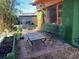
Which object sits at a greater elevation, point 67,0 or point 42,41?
point 67,0

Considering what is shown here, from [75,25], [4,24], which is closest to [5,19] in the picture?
[4,24]

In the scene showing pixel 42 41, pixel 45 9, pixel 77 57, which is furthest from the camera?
pixel 45 9

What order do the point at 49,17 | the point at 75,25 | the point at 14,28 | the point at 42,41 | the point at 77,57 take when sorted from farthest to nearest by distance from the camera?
the point at 14,28, the point at 49,17, the point at 42,41, the point at 75,25, the point at 77,57

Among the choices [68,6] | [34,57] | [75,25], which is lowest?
[34,57]

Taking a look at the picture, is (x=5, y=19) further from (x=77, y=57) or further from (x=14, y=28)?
(x=77, y=57)

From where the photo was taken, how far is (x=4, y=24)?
2089 cm

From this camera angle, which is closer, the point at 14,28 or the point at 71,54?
the point at 71,54

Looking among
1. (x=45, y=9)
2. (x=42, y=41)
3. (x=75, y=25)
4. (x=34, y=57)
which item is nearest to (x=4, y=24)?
(x=45, y=9)

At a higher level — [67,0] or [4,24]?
[67,0]

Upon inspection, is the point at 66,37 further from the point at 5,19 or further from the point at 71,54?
the point at 5,19

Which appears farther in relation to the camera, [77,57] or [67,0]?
[67,0]

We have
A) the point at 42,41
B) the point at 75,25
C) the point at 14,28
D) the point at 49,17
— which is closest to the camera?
the point at 75,25

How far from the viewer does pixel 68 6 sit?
40.0ft

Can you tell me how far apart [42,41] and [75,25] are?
6.54 ft
